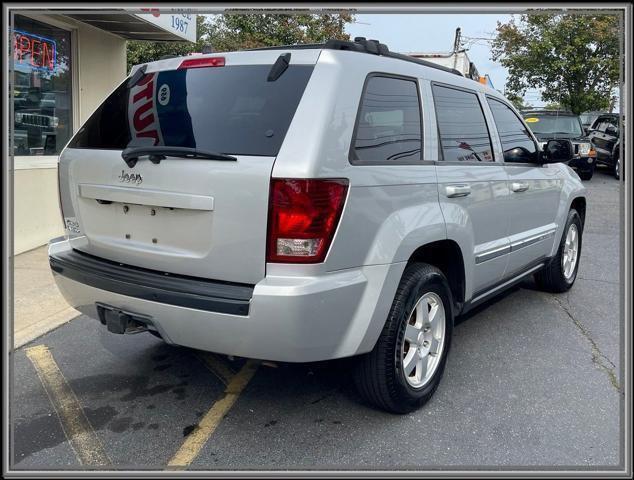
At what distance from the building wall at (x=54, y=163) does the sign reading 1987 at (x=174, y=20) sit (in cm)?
88

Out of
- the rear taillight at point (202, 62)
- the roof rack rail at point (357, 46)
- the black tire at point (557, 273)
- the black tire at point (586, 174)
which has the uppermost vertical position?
the roof rack rail at point (357, 46)

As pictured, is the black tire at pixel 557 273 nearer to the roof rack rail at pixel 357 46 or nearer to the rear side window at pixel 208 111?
the roof rack rail at pixel 357 46

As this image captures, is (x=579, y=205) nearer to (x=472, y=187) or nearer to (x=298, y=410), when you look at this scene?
(x=472, y=187)

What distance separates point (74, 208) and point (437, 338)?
91.4 inches

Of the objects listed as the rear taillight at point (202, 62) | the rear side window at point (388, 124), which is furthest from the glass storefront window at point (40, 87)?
the rear side window at point (388, 124)

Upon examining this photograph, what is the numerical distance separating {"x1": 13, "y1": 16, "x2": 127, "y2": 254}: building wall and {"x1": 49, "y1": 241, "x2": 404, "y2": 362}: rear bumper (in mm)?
4552

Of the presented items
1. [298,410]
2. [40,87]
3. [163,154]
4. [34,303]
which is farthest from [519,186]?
[40,87]

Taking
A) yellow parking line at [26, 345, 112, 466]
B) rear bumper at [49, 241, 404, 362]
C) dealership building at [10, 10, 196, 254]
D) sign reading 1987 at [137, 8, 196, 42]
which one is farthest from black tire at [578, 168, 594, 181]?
yellow parking line at [26, 345, 112, 466]

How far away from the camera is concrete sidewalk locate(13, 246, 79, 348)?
188 inches

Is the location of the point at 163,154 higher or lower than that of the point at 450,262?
higher

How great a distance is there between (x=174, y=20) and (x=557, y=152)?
616cm

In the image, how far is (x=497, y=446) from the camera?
10.1ft

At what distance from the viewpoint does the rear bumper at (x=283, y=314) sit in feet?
8.71

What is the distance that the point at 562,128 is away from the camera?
50.3 ft
